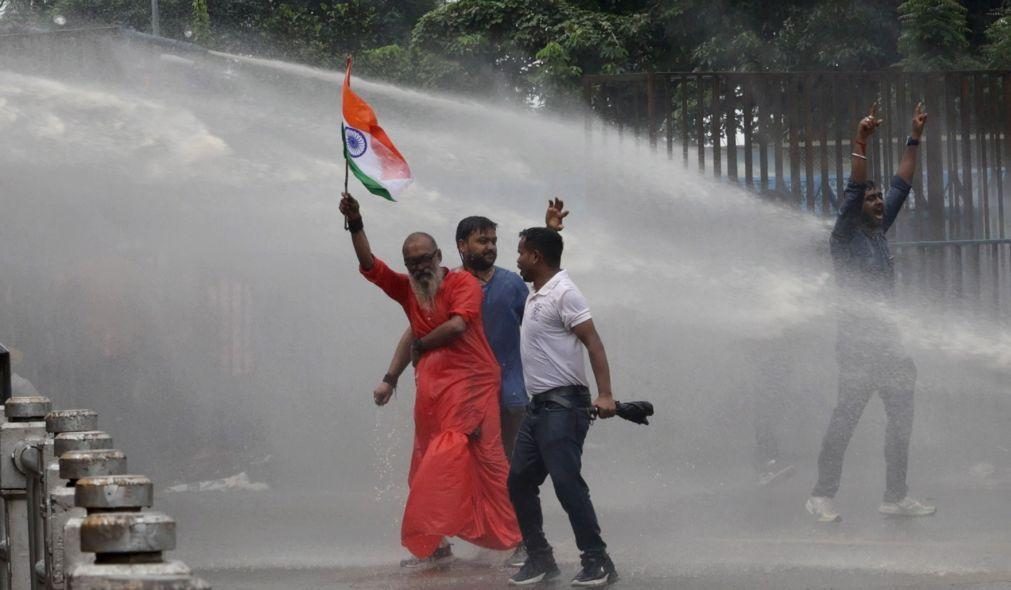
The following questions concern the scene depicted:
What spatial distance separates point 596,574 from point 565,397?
720 mm

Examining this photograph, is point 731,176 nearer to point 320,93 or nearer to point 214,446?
point 214,446

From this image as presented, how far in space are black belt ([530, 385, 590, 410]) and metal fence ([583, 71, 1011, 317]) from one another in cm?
410

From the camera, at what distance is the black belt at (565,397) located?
271 inches

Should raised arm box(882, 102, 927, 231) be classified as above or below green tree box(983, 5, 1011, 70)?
below

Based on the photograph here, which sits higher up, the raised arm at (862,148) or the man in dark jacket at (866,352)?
the raised arm at (862,148)

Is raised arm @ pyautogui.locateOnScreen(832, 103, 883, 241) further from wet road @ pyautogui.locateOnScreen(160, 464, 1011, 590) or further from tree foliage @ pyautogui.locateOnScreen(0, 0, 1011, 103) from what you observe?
tree foliage @ pyautogui.locateOnScreen(0, 0, 1011, 103)

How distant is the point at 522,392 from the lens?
25.8ft

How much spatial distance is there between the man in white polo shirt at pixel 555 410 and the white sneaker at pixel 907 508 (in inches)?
83.1

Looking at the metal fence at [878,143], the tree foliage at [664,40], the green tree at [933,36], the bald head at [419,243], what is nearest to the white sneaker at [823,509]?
the bald head at [419,243]

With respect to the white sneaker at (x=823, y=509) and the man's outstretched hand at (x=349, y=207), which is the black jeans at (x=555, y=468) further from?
the white sneaker at (x=823, y=509)

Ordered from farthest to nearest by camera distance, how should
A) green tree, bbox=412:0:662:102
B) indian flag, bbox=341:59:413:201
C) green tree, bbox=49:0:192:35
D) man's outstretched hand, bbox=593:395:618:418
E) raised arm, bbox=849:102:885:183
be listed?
green tree, bbox=49:0:192:35
green tree, bbox=412:0:662:102
raised arm, bbox=849:102:885:183
indian flag, bbox=341:59:413:201
man's outstretched hand, bbox=593:395:618:418

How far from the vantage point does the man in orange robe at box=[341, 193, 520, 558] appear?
7.35 m

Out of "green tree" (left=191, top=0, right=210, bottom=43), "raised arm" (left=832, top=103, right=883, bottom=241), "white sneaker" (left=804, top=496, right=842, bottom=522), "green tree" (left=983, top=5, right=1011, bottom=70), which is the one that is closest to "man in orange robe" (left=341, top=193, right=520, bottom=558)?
"white sneaker" (left=804, top=496, right=842, bottom=522)

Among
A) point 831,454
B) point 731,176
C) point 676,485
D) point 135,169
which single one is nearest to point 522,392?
point 831,454
